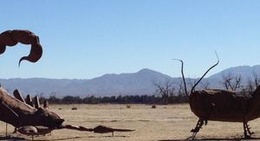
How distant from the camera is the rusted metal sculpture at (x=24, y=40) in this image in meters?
18.0

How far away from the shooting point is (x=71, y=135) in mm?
22578

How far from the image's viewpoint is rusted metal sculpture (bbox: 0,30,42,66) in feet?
58.9

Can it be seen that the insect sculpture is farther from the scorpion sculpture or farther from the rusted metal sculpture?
the rusted metal sculpture

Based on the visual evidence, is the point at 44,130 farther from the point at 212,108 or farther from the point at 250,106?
the point at 250,106

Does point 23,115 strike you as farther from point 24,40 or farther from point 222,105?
point 222,105

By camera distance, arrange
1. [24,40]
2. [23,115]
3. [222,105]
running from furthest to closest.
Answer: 1. [222,105]
2. [23,115]
3. [24,40]

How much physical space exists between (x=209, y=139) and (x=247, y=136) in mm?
1321

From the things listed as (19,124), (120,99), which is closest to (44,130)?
(19,124)

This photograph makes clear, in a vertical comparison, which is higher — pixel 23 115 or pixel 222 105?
pixel 222 105

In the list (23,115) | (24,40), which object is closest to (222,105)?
(23,115)

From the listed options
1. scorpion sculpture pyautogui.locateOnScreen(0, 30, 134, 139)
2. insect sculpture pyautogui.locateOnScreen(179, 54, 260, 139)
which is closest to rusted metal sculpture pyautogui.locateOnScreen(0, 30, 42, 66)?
scorpion sculpture pyautogui.locateOnScreen(0, 30, 134, 139)

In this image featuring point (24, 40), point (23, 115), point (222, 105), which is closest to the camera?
point (24, 40)

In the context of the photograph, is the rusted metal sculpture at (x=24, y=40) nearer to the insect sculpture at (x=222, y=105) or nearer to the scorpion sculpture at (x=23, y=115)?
the scorpion sculpture at (x=23, y=115)

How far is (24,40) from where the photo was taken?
60.4 feet
